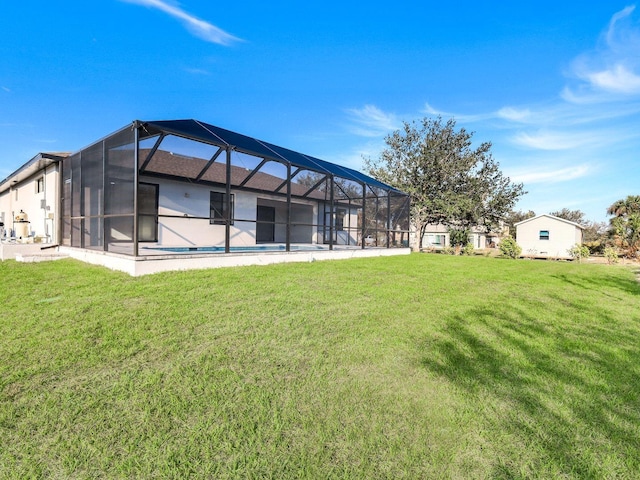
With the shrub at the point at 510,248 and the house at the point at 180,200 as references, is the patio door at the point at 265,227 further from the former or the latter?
the shrub at the point at 510,248

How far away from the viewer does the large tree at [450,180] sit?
20.0 meters

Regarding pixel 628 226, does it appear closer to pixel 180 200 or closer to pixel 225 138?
pixel 225 138

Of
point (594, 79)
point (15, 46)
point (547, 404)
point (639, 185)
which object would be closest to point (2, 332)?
point (547, 404)

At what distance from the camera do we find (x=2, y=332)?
124 inches

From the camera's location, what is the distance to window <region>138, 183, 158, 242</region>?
10008mm

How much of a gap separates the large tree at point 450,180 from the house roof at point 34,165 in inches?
705

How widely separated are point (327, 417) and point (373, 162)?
23.3 m

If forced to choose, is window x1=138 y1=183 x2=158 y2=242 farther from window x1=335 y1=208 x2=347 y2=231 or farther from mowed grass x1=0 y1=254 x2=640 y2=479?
window x1=335 y1=208 x2=347 y2=231

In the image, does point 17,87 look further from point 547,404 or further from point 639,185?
point 639,185

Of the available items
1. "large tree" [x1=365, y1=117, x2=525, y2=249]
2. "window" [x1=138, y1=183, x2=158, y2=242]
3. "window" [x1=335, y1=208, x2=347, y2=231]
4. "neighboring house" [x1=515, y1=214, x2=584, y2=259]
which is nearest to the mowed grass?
"window" [x1=138, y1=183, x2=158, y2=242]

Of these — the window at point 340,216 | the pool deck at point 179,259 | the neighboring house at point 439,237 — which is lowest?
the pool deck at point 179,259

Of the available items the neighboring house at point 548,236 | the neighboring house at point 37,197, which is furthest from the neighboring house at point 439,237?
the neighboring house at point 37,197

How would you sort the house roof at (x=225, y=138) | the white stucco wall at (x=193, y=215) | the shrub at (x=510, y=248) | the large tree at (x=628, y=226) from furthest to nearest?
the large tree at (x=628, y=226) → the shrub at (x=510, y=248) → the white stucco wall at (x=193, y=215) → the house roof at (x=225, y=138)

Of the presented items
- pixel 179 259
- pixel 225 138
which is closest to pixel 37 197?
pixel 225 138
